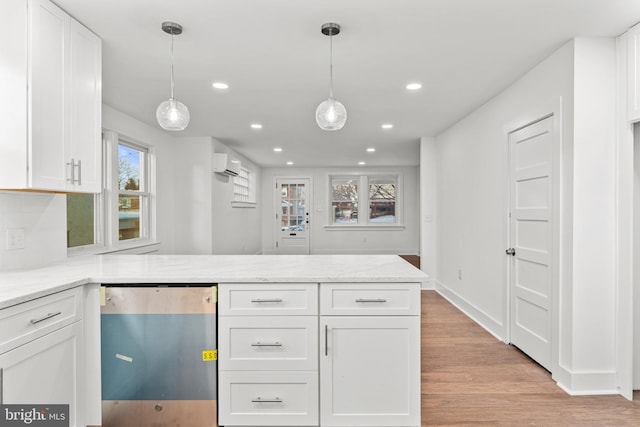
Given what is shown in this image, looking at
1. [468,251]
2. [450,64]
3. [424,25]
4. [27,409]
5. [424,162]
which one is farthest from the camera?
[424,162]

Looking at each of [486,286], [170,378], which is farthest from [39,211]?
[486,286]

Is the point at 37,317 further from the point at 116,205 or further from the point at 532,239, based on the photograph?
the point at 532,239

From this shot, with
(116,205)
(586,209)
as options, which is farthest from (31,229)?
(586,209)

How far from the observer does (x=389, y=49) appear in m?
2.53

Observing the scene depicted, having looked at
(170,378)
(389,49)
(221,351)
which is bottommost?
(170,378)

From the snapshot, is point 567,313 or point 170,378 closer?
point 170,378

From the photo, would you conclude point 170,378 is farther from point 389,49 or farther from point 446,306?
point 446,306

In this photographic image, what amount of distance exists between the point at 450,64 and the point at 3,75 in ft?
9.28

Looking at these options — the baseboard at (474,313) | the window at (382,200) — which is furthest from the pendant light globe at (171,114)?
the window at (382,200)

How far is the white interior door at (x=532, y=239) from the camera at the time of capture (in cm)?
273

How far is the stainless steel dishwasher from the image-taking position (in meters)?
1.89

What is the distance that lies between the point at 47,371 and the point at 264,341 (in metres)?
1.00

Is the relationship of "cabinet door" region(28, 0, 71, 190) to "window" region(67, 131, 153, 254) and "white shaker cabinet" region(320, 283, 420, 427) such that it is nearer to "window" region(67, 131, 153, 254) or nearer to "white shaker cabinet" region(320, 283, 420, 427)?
"window" region(67, 131, 153, 254)

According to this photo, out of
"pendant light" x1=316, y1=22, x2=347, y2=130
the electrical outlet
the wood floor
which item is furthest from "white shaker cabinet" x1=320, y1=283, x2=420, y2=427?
the electrical outlet
